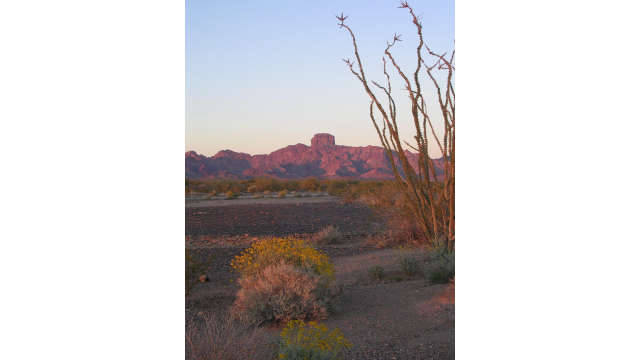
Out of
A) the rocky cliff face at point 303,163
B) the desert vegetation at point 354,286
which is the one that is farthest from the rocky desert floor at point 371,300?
the rocky cliff face at point 303,163

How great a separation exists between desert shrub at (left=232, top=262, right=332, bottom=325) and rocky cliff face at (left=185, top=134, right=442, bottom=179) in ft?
139

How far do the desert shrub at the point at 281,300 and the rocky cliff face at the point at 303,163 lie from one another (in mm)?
42253

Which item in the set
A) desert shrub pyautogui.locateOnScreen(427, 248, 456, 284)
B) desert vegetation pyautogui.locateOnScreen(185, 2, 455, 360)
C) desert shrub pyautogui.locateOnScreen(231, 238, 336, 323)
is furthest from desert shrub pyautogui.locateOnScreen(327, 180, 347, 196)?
desert shrub pyautogui.locateOnScreen(231, 238, 336, 323)

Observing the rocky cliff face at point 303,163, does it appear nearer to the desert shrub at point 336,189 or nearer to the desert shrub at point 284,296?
the desert shrub at point 336,189

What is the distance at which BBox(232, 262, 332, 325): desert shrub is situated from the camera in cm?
459

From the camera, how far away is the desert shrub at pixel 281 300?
459 centimetres

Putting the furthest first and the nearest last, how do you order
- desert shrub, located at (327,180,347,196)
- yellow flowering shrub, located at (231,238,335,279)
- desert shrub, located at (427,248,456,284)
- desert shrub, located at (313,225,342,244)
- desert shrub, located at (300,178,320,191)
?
desert shrub, located at (300,178,320,191), desert shrub, located at (327,180,347,196), desert shrub, located at (313,225,342,244), desert shrub, located at (427,248,456,284), yellow flowering shrub, located at (231,238,335,279)

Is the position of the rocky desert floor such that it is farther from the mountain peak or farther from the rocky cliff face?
the mountain peak

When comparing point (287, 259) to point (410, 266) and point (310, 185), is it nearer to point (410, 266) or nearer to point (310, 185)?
point (410, 266)

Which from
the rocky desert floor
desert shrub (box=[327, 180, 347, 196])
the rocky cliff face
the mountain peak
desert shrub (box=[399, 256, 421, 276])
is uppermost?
the mountain peak

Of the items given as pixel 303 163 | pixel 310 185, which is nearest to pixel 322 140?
pixel 303 163
